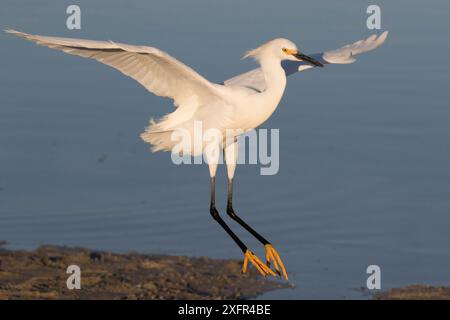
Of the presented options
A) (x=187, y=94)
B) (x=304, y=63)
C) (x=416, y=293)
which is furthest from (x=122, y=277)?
(x=416, y=293)

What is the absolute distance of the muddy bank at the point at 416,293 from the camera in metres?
14.0

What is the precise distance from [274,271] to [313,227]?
3.10 m

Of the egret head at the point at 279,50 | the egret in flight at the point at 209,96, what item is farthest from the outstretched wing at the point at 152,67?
the egret head at the point at 279,50

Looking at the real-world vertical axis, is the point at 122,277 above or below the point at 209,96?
below

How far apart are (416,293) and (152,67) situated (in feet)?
14.3

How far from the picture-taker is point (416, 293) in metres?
14.1

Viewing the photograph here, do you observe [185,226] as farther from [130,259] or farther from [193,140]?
[193,140]

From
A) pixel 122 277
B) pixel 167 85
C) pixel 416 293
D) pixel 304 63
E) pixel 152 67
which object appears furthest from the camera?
pixel 122 277

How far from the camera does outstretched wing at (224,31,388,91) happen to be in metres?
13.1

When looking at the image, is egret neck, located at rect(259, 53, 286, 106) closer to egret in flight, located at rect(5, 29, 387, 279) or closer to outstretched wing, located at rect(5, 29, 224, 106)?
egret in flight, located at rect(5, 29, 387, 279)

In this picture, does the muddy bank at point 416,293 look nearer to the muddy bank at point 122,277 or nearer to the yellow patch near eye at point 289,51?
the muddy bank at point 122,277

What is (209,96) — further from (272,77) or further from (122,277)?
(122,277)

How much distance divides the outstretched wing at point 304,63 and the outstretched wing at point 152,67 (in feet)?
2.98

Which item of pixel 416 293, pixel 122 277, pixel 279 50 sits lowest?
pixel 416 293
